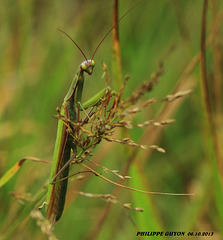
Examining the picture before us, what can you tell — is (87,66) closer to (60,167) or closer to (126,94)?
(60,167)

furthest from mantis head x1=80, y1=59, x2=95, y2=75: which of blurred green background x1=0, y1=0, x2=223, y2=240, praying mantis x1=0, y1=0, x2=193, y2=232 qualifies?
blurred green background x1=0, y1=0, x2=223, y2=240

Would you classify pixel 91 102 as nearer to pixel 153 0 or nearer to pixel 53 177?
pixel 53 177

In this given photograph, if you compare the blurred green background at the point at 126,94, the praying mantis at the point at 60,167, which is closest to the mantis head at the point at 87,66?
the praying mantis at the point at 60,167

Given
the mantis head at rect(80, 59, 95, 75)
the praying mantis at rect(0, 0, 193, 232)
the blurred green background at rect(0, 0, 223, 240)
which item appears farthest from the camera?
the blurred green background at rect(0, 0, 223, 240)

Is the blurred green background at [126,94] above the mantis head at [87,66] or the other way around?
the other way around

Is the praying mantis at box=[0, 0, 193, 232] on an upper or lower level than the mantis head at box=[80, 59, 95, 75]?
lower

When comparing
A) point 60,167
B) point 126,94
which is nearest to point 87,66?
point 60,167

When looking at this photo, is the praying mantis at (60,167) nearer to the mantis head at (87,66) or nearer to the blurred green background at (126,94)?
the mantis head at (87,66)

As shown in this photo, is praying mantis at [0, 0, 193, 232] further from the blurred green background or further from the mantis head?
the blurred green background

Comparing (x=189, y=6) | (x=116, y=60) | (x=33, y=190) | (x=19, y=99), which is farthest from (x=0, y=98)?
(x=189, y=6)

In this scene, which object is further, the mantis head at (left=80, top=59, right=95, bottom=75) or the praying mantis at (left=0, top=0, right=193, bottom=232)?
the mantis head at (left=80, top=59, right=95, bottom=75)
